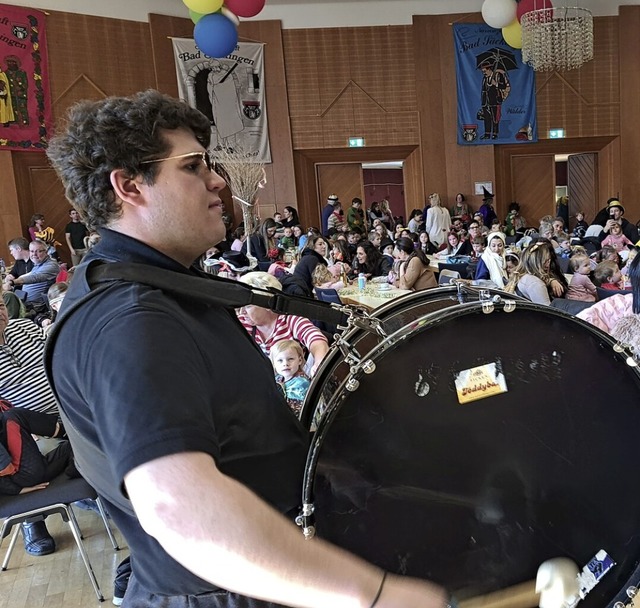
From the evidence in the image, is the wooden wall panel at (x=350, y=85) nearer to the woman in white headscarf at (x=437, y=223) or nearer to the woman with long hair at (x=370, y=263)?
the woman in white headscarf at (x=437, y=223)

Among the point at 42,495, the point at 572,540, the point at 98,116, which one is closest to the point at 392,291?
the point at 42,495

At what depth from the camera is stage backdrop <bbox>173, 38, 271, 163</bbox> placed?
37.1ft

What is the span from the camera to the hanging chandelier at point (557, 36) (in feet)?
26.1

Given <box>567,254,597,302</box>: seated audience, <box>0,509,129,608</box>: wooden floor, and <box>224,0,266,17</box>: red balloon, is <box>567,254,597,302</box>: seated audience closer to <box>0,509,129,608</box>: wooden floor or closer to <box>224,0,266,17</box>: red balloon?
<box>0,509,129,608</box>: wooden floor

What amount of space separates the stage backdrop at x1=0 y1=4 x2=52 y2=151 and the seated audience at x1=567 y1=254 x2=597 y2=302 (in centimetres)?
879

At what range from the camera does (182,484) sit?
66 centimetres

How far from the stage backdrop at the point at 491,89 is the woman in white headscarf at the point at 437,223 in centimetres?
168

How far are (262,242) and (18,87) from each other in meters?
5.11

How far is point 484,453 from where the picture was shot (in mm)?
1114

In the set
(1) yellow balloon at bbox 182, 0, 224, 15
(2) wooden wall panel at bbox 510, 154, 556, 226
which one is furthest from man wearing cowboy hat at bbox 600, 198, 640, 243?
(1) yellow balloon at bbox 182, 0, 224, 15

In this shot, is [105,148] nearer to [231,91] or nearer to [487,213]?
[231,91]

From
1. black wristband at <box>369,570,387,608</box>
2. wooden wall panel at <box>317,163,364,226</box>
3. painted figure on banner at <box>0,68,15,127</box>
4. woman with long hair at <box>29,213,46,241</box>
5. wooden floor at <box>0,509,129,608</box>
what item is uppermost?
painted figure on banner at <box>0,68,15,127</box>

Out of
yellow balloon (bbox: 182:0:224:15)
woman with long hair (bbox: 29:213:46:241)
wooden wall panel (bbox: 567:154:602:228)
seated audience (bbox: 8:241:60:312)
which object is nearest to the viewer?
seated audience (bbox: 8:241:60:312)

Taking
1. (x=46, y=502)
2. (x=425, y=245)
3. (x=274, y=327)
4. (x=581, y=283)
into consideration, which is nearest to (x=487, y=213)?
(x=425, y=245)
